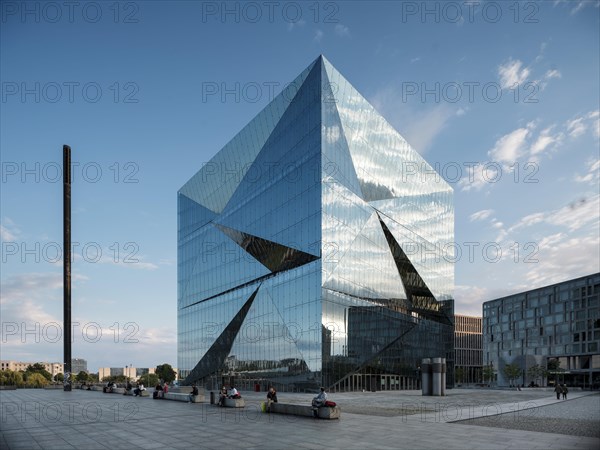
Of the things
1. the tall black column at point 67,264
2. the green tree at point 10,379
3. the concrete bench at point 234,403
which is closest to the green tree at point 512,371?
the tall black column at point 67,264

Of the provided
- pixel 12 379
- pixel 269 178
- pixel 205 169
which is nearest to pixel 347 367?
pixel 269 178

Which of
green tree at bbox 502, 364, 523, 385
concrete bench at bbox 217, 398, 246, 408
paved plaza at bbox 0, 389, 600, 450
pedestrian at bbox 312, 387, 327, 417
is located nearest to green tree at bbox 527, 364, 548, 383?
green tree at bbox 502, 364, 523, 385

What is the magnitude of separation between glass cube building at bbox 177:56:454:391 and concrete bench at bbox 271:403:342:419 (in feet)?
75.3

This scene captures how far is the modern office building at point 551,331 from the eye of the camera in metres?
104

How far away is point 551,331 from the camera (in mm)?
114750

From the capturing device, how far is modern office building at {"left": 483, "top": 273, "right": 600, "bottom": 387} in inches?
4090

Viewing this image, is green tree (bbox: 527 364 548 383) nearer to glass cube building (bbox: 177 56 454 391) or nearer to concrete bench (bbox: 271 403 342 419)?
glass cube building (bbox: 177 56 454 391)

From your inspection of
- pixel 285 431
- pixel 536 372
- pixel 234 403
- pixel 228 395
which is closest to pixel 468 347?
pixel 536 372

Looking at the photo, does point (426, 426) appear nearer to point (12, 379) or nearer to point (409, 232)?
point (409, 232)

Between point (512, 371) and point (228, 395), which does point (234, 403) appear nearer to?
point (228, 395)

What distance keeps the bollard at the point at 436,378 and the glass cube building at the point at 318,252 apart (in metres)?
8.44

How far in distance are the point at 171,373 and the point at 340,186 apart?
137 m

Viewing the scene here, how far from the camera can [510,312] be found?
128875mm

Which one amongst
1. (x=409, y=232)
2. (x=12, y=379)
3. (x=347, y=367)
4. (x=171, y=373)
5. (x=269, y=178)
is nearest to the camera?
(x=347, y=367)
